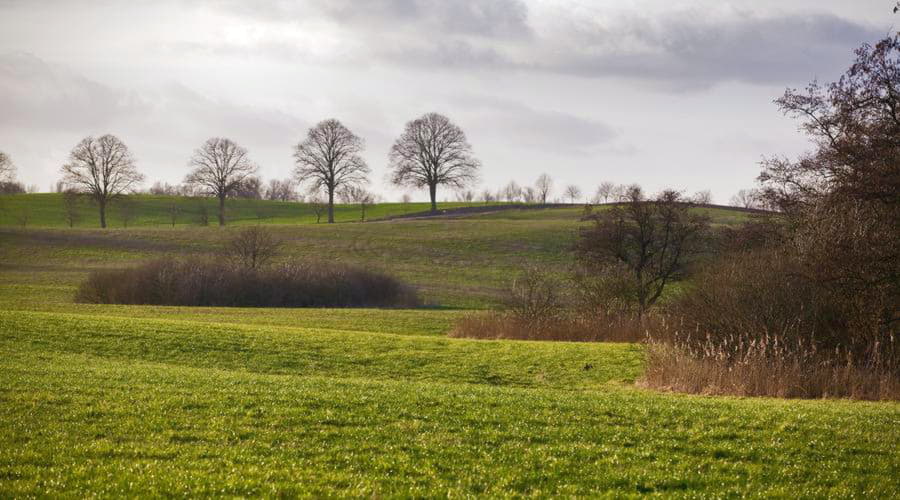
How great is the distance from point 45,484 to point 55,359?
14178mm

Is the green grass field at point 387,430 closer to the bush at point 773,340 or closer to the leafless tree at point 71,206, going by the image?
the bush at point 773,340

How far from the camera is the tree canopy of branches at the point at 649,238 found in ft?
137

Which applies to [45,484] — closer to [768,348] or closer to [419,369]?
[419,369]

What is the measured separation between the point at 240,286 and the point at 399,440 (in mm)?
40698

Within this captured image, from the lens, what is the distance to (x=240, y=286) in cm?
4919

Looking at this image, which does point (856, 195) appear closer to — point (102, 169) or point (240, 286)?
point (240, 286)

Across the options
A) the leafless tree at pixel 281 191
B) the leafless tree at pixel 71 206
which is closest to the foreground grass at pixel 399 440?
the leafless tree at pixel 71 206

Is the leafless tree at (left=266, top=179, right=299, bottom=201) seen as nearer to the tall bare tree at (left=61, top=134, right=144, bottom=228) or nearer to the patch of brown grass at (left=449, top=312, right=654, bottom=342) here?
the tall bare tree at (left=61, top=134, right=144, bottom=228)

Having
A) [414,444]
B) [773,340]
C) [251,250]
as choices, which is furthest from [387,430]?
[251,250]

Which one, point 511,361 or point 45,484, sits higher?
point 45,484

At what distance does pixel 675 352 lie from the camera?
2219cm

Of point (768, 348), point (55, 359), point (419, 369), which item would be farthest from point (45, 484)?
point (768, 348)

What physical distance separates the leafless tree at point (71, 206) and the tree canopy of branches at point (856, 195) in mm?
84786

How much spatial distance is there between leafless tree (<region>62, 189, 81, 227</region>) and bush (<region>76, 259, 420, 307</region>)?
49.4 meters
